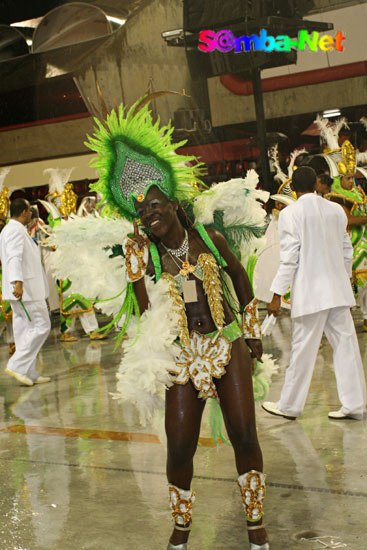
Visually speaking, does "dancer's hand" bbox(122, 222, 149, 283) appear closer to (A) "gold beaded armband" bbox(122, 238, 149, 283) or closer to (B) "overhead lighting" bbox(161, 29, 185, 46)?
(A) "gold beaded armband" bbox(122, 238, 149, 283)

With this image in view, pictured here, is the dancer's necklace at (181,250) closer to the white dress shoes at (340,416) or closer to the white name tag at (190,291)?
the white name tag at (190,291)

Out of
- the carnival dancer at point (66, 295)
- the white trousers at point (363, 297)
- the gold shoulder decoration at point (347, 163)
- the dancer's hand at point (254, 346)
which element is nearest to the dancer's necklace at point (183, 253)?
the dancer's hand at point (254, 346)

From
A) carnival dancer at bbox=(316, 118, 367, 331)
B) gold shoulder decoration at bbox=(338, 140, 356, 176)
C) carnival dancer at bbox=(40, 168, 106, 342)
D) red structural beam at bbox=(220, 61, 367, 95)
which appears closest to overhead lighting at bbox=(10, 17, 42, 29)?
red structural beam at bbox=(220, 61, 367, 95)

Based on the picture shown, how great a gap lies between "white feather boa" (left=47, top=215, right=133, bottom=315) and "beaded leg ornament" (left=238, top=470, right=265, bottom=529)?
0.93 meters

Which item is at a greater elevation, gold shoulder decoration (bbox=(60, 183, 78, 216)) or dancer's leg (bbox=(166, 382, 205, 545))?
gold shoulder decoration (bbox=(60, 183, 78, 216))

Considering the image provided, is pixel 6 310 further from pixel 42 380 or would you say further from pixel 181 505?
pixel 181 505

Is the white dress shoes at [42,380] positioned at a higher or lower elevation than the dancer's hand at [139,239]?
lower

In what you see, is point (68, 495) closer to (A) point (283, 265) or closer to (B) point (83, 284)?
(B) point (83, 284)

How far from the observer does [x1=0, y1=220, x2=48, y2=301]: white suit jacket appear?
7.31m

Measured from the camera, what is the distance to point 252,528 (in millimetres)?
3201

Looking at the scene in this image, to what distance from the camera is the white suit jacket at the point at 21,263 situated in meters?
7.31

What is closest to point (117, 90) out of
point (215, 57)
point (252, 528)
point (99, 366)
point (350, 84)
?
point (215, 57)

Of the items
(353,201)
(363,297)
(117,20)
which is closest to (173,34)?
(117,20)

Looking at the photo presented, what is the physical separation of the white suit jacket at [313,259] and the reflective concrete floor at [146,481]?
2.74 feet
